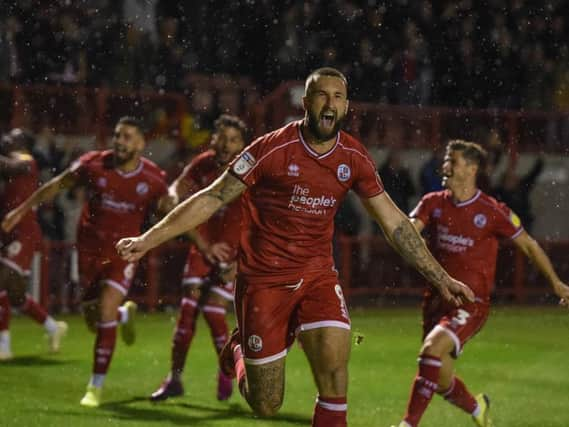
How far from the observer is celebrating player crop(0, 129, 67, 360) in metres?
12.1

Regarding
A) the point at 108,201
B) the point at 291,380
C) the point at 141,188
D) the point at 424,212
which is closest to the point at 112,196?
the point at 108,201

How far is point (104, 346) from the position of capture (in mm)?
9523

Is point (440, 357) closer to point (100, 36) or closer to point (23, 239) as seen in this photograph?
point (23, 239)

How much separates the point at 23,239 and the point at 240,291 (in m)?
6.08

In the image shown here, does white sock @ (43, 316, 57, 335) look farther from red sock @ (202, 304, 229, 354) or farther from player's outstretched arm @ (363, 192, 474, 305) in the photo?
player's outstretched arm @ (363, 192, 474, 305)

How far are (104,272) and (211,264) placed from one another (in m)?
0.88

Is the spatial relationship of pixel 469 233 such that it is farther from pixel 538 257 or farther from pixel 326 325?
pixel 326 325

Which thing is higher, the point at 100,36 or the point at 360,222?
the point at 100,36

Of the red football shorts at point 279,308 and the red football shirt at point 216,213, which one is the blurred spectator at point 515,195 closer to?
the red football shirt at point 216,213

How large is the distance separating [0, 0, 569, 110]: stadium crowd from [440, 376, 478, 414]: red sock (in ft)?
34.4

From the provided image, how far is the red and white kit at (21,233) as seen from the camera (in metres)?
12.4

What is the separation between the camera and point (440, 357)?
821 cm

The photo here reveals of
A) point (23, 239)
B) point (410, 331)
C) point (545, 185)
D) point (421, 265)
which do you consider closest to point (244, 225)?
point (421, 265)

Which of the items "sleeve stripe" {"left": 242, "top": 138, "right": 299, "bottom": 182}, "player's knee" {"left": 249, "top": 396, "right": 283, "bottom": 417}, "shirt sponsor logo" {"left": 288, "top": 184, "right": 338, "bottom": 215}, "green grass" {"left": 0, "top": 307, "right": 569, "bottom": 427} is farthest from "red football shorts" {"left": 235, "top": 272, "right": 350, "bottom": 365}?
"green grass" {"left": 0, "top": 307, "right": 569, "bottom": 427}
